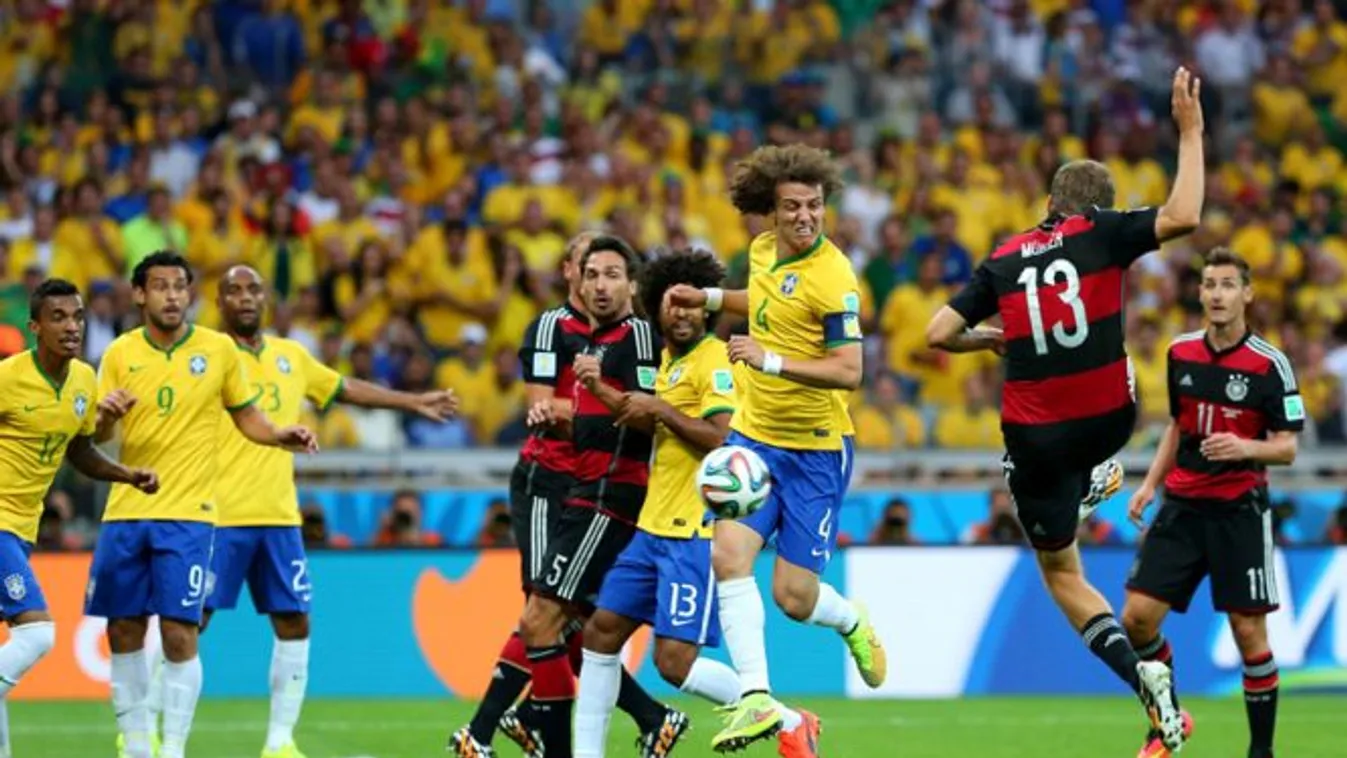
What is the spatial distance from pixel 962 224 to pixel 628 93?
365cm

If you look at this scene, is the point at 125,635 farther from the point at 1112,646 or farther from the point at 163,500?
the point at 1112,646

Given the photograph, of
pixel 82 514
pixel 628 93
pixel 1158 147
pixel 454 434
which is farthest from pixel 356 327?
pixel 1158 147

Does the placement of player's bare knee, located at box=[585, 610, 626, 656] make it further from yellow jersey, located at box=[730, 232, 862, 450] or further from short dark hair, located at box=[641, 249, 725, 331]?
short dark hair, located at box=[641, 249, 725, 331]

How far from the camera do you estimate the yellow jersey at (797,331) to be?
34.3ft

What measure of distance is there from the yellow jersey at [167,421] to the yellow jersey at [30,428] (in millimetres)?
166

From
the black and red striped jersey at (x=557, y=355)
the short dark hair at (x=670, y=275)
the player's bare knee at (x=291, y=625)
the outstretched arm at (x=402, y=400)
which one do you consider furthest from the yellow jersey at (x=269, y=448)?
the short dark hair at (x=670, y=275)

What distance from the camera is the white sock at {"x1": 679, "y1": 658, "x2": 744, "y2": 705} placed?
420 inches

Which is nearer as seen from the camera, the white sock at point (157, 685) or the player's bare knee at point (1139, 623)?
the player's bare knee at point (1139, 623)

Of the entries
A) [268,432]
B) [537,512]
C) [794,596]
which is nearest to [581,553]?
[537,512]

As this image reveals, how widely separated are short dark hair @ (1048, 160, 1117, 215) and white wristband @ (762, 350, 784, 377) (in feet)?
4.72

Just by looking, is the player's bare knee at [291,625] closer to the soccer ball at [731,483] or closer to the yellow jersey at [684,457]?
the yellow jersey at [684,457]

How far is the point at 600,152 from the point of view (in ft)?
71.4

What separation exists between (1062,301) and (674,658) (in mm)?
2238

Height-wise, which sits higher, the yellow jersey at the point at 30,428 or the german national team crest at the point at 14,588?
the yellow jersey at the point at 30,428
